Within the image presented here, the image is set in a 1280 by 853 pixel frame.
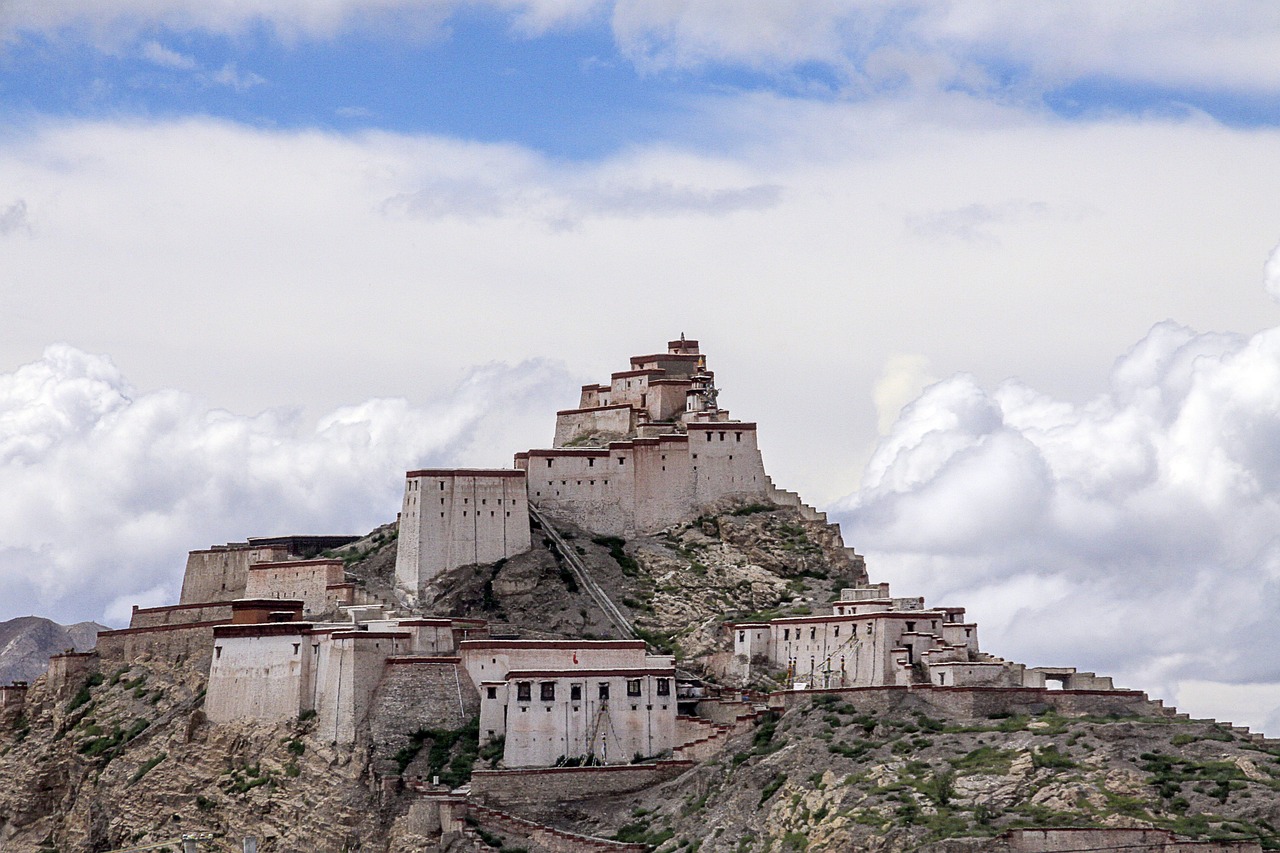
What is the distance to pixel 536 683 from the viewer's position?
84.1 meters

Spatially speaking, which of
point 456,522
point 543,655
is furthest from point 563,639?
point 456,522

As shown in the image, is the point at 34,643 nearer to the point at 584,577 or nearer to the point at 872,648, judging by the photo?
the point at 584,577

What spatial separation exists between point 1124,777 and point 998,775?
3.81 metres

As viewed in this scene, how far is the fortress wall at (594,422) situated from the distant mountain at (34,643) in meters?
85.6

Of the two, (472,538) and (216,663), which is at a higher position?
(472,538)

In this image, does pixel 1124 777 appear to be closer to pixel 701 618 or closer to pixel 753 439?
pixel 701 618

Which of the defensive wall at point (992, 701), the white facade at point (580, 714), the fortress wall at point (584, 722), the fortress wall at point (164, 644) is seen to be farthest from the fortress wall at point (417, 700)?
the defensive wall at point (992, 701)

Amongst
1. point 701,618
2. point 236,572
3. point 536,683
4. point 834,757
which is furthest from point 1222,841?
point 236,572

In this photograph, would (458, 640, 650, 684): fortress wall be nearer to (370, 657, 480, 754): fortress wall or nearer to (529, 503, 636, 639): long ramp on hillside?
(370, 657, 480, 754): fortress wall

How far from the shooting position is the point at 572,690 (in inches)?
3305

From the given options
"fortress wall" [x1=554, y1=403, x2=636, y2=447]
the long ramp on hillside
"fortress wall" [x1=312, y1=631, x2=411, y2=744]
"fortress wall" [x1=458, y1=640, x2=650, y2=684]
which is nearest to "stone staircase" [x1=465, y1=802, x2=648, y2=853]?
"fortress wall" [x1=312, y1=631, x2=411, y2=744]

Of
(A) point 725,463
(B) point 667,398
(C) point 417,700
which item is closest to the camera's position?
(C) point 417,700

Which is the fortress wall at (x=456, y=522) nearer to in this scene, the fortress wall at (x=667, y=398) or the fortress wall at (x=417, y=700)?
the fortress wall at (x=667, y=398)

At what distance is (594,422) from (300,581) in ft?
57.2
